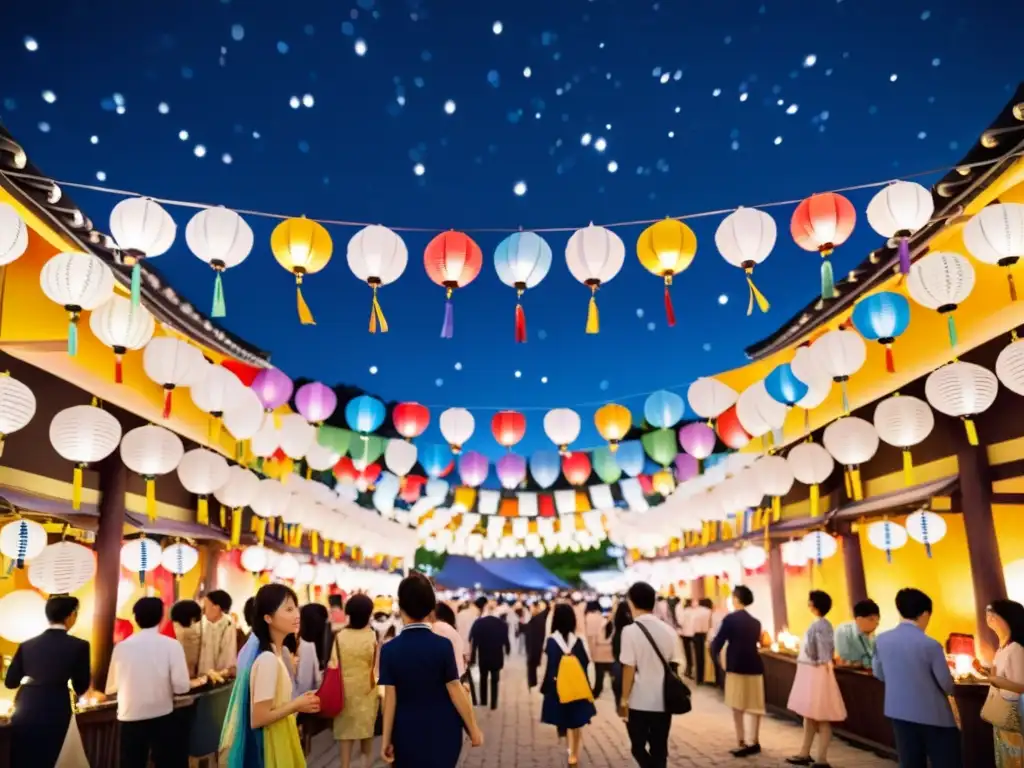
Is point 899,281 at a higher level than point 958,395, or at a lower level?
higher

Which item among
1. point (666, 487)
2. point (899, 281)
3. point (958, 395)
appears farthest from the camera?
point (666, 487)

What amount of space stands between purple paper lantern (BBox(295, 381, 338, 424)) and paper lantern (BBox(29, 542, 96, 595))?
13.1 ft

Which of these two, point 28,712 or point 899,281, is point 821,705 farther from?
point 28,712

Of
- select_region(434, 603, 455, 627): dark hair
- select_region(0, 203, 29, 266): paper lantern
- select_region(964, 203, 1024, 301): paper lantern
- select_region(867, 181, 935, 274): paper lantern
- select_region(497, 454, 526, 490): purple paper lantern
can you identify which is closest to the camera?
select_region(0, 203, 29, 266): paper lantern

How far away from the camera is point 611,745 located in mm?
9195

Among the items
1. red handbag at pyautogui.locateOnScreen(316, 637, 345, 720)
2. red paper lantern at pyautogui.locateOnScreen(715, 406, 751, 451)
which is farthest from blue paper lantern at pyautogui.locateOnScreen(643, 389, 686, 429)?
red handbag at pyautogui.locateOnScreen(316, 637, 345, 720)

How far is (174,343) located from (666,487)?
1320 centimetres

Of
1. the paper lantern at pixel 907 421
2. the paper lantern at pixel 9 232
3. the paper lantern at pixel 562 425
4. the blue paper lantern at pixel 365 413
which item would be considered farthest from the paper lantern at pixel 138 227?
the paper lantern at pixel 907 421

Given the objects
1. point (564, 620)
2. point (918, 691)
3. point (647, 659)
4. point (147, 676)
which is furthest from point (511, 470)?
point (918, 691)

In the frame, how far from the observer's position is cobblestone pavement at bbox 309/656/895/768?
8156 millimetres

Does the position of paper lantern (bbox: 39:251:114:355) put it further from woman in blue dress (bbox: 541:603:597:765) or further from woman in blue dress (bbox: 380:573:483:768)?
woman in blue dress (bbox: 541:603:597:765)

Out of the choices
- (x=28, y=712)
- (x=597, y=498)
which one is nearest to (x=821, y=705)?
(x=28, y=712)

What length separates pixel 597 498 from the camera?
23.0 meters

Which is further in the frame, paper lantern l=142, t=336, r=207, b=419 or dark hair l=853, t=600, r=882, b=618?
dark hair l=853, t=600, r=882, b=618
